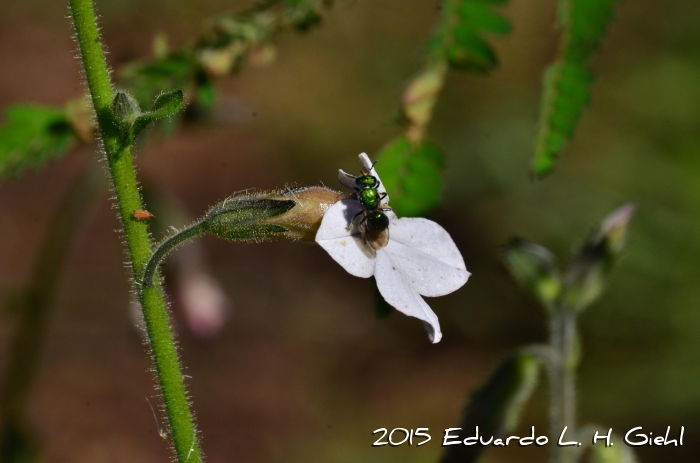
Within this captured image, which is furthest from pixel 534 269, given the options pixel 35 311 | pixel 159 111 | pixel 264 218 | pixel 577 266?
pixel 35 311

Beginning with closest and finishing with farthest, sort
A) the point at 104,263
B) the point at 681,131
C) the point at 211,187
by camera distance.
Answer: the point at 681,131 → the point at 104,263 → the point at 211,187

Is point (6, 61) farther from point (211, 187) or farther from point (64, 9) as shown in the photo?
point (211, 187)

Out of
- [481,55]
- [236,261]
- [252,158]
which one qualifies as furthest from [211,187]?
[481,55]

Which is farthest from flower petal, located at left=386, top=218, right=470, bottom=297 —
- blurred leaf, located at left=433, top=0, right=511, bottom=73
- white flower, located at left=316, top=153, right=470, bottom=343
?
blurred leaf, located at left=433, top=0, right=511, bottom=73

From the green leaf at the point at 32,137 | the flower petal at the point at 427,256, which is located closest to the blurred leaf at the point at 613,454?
the flower petal at the point at 427,256

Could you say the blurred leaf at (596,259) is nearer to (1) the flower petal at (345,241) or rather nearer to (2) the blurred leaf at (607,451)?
(2) the blurred leaf at (607,451)

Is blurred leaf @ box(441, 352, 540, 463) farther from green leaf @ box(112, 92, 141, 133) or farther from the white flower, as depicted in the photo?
green leaf @ box(112, 92, 141, 133)

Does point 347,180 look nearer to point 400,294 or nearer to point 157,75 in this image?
point 400,294
